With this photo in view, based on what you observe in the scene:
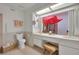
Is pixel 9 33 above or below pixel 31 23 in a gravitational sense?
below

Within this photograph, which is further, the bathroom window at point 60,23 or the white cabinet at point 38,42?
the white cabinet at point 38,42

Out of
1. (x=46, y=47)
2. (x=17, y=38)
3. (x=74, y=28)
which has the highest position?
(x=74, y=28)

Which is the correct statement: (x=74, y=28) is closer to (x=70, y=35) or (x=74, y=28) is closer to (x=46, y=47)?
(x=70, y=35)

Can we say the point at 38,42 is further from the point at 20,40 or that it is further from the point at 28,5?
the point at 28,5

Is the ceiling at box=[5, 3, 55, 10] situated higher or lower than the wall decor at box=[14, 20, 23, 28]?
higher

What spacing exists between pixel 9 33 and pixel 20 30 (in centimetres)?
14

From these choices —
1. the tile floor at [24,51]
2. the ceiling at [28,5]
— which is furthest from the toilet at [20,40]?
the ceiling at [28,5]

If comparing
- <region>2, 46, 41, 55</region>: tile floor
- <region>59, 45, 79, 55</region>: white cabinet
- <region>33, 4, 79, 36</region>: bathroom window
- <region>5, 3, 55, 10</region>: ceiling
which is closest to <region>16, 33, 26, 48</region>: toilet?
<region>2, 46, 41, 55</region>: tile floor

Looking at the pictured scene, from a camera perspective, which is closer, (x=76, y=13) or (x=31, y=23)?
(x=76, y=13)

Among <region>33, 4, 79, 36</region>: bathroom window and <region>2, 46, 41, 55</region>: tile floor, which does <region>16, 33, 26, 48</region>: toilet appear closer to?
<region>2, 46, 41, 55</region>: tile floor

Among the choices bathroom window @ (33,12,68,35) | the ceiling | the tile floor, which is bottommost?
the tile floor

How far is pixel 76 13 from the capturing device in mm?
→ 1137

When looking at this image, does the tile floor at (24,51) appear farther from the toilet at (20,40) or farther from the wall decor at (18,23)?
the wall decor at (18,23)

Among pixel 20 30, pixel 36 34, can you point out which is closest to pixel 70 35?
pixel 36 34
